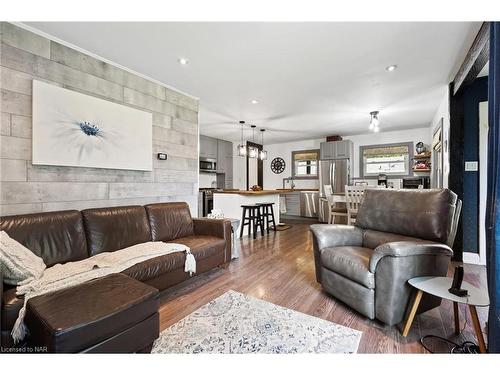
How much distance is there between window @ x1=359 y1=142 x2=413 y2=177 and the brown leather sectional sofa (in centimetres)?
519

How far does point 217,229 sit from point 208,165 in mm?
4053

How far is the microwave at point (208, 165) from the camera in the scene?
21.2 ft

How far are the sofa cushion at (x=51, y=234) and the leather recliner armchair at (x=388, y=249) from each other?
7.22 ft

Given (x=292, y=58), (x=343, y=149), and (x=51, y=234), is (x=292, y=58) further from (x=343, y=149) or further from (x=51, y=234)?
(x=343, y=149)

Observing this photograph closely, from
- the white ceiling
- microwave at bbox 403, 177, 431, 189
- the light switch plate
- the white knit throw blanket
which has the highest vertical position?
the white ceiling

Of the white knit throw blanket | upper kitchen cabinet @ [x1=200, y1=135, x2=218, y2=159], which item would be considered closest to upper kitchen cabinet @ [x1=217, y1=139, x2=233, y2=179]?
upper kitchen cabinet @ [x1=200, y1=135, x2=218, y2=159]

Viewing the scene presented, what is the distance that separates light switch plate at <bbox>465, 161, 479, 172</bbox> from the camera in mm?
3047

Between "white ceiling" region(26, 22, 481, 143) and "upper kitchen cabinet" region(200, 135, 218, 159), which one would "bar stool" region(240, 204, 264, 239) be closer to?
"white ceiling" region(26, 22, 481, 143)

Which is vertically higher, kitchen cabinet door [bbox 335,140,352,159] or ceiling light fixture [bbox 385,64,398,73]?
ceiling light fixture [bbox 385,64,398,73]

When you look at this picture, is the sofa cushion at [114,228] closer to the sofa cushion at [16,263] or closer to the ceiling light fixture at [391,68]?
the sofa cushion at [16,263]
